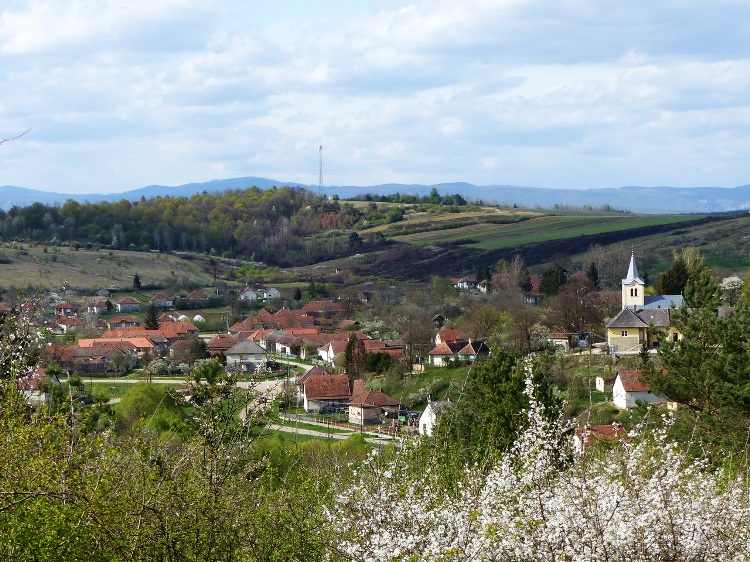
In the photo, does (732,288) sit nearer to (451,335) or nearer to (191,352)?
(451,335)

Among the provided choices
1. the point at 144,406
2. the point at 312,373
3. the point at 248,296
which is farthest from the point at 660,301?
the point at 248,296

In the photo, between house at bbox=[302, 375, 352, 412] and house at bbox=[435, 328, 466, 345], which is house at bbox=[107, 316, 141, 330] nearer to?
house at bbox=[435, 328, 466, 345]

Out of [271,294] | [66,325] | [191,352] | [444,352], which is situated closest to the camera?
[444,352]

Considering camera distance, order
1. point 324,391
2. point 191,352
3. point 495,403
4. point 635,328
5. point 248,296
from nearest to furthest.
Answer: point 495,403, point 324,391, point 635,328, point 191,352, point 248,296

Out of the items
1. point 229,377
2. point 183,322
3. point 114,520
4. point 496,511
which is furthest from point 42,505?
point 183,322

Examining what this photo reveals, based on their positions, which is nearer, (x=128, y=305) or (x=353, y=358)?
(x=353, y=358)

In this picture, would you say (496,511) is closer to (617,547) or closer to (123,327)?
(617,547)

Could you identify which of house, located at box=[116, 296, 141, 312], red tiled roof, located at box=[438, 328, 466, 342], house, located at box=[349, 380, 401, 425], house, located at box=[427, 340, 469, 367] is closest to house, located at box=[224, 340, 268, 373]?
house, located at box=[427, 340, 469, 367]

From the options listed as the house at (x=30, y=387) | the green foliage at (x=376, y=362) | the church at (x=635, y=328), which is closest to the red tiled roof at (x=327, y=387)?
the green foliage at (x=376, y=362)
